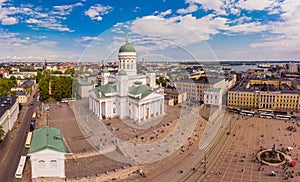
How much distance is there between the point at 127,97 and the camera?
3281 cm

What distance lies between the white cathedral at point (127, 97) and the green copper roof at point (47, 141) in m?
13.3

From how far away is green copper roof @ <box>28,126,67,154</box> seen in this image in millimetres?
16502

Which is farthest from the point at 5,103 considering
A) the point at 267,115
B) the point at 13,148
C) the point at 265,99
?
the point at 265,99

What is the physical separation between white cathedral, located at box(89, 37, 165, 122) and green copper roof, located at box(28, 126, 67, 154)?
525 inches

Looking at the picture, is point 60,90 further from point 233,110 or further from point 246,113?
point 246,113

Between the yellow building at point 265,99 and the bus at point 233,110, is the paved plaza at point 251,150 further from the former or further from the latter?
the yellow building at point 265,99

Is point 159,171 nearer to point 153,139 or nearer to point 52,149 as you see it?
point 153,139

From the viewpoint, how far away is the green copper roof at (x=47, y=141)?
16.5 m

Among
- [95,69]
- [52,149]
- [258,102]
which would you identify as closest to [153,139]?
[52,149]

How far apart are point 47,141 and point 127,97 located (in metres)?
16.7

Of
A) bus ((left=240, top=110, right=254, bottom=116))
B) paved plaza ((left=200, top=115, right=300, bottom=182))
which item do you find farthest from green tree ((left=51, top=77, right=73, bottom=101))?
bus ((left=240, top=110, right=254, bottom=116))

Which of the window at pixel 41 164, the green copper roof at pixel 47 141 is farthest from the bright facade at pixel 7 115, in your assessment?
the window at pixel 41 164

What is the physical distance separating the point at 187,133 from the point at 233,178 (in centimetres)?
906

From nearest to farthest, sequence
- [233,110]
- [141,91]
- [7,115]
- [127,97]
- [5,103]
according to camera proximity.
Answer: [7,115] → [141,91] → [127,97] → [5,103] → [233,110]
